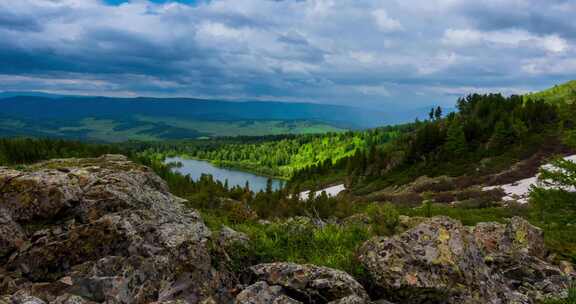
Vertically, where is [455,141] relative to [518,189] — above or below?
above

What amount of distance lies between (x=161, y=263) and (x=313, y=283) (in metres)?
3.91

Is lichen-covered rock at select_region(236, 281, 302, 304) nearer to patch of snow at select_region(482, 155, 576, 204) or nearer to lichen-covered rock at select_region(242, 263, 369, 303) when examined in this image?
lichen-covered rock at select_region(242, 263, 369, 303)

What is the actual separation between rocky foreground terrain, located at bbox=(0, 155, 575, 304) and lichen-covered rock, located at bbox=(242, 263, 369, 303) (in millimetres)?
25

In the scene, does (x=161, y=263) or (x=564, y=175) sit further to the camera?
(x=564, y=175)

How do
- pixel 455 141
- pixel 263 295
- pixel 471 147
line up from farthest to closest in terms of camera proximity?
pixel 455 141 < pixel 471 147 < pixel 263 295

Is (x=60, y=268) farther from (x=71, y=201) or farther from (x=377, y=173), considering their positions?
(x=377, y=173)

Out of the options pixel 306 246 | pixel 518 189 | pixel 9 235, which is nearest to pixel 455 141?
pixel 518 189

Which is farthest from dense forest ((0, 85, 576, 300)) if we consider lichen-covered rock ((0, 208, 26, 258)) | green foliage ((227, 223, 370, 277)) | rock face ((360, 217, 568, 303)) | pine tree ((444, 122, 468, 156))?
lichen-covered rock ((0, 208, 26, 258))

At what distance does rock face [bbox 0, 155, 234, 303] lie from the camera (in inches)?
345

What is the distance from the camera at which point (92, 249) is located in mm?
9586

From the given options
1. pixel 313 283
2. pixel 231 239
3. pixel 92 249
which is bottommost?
pixel 313 283

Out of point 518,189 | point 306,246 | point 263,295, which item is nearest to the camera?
point 263,295

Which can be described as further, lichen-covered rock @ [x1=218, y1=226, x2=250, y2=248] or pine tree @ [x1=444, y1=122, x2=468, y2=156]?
pine tree @ [x1=444, y1=122, x2=468, y2=156]

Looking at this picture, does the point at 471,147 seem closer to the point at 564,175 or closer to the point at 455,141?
the point at 455,141
